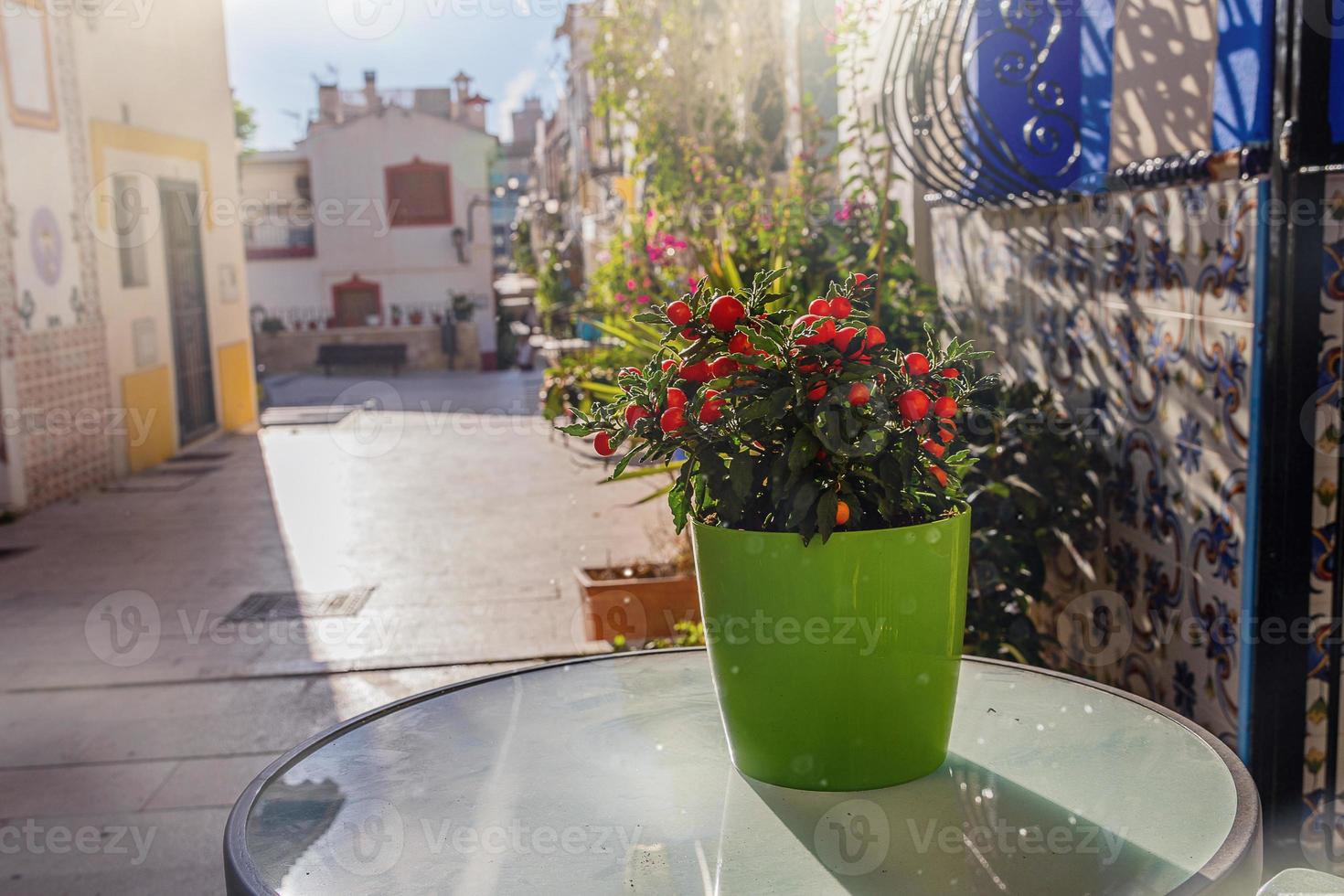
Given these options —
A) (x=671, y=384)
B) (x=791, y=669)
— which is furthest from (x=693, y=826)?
(x=671, y=384)

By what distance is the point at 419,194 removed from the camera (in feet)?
84.7

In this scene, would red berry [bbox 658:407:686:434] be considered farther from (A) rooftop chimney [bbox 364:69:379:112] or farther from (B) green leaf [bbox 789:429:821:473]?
(A) rooftop chimney [bbox 364:69:379:112]

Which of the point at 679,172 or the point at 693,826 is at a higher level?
the point at 679,172

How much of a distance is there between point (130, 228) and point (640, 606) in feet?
21.9

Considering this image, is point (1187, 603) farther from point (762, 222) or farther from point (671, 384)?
point (762, 222)

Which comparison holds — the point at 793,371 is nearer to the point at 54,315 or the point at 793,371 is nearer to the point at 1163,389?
the point at 1163,389

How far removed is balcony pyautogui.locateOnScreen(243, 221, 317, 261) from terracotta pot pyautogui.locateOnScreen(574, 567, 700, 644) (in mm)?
23036

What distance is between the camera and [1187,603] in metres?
2.47

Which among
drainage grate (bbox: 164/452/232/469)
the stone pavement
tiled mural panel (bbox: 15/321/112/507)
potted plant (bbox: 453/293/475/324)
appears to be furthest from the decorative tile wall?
potted plant (bbox: 453/293/475/324)

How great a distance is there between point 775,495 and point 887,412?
0.14m

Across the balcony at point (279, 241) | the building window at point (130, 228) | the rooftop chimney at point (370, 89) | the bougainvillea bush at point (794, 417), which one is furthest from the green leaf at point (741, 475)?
the rooftop chimney at point (370, 89)

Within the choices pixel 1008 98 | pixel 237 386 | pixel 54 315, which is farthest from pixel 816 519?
pixel 237 386

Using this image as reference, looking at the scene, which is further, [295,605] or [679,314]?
[295,605]

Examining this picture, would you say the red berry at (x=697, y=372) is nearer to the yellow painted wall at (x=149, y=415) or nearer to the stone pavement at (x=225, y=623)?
the stone pavement at (x=225, y=623)
